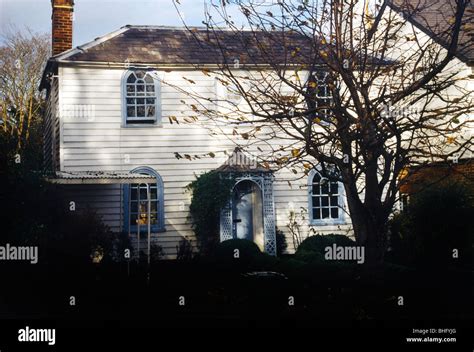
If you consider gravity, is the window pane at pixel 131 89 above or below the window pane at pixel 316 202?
above

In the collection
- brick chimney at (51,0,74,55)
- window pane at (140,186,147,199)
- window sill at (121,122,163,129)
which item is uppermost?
brick chimney at (51,0,74,55)

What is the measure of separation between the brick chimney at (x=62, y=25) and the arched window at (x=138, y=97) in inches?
38.5

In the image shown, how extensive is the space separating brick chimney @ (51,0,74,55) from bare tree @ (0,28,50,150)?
0.48 feet

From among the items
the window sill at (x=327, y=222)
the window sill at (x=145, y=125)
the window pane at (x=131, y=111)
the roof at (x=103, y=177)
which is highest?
the window pane at (x=131, y=111)

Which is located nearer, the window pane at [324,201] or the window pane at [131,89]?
the window pane at [131,89]

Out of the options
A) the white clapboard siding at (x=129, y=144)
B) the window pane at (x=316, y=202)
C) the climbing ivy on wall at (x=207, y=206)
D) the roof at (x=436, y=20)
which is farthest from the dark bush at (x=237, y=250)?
the roof at (x=436, y=20)

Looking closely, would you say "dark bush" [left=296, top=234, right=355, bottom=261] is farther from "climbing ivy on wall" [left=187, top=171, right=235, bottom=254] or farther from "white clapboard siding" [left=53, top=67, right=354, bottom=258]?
"climbing ivy on wall" [left=187, top=171, right=235, bottom=254]

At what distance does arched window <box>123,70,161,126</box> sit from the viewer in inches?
312

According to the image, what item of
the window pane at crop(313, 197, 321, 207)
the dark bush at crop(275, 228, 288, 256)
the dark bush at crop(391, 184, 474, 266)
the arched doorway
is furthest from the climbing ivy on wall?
the dark bush at crop(391, 184, 474, 266)

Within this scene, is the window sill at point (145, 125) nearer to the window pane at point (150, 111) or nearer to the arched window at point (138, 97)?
the arched window at point (138, 97)

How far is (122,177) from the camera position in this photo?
776 cm

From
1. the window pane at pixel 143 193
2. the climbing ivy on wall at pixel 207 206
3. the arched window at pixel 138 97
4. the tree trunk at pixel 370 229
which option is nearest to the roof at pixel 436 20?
the tree trunk at pixel 370 229

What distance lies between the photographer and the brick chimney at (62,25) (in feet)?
25.6

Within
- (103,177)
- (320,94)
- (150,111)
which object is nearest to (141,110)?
(150,111)
